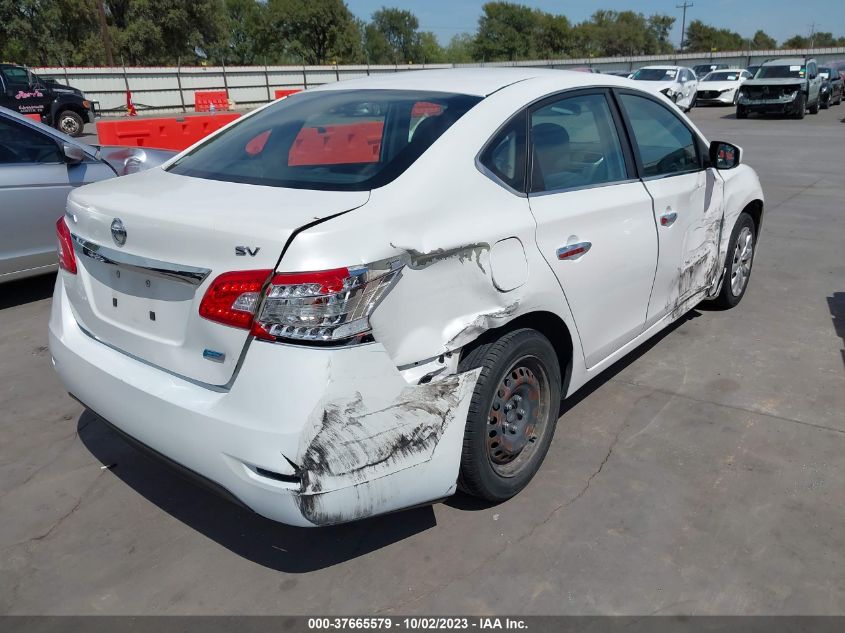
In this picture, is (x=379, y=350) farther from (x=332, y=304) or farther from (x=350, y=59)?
(x=350, y=59)

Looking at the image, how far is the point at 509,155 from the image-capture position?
9.57ft

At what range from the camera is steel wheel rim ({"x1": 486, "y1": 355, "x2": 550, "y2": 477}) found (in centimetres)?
288

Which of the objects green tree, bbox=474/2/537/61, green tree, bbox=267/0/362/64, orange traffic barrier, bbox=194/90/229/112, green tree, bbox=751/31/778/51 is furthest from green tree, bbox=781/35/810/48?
orange traffic barrier, bbox=194/90/229/112

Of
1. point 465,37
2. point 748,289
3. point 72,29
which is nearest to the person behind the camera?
point 748,289

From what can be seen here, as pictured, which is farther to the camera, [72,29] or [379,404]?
[72,29]

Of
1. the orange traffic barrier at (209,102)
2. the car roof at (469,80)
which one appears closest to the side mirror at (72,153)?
the car roof at (469,80)

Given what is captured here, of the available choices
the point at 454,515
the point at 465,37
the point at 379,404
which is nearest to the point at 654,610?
the point at 454,515

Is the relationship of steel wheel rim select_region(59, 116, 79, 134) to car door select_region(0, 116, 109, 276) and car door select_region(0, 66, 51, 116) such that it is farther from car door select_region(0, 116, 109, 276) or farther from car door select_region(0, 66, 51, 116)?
car door select_region(0, 116, 109, 276)

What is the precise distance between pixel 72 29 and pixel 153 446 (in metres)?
60.5

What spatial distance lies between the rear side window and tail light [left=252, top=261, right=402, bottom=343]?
35.2 inches

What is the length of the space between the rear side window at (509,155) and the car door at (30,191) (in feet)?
14.2

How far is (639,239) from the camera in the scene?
348 cm

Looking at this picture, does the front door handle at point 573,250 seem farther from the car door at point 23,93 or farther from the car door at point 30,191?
the car door at point 23,93

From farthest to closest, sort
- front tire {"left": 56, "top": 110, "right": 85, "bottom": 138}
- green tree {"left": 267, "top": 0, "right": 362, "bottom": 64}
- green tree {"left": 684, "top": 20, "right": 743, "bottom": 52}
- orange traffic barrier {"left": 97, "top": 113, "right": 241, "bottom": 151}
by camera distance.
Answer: green tree {"left": 684, "top": 20, "right": 743, "bottom": 52}
green tree {"left": 267, "top": 0, "right": 362, "bottom": 64}
front tire {"left": 56, "top": 110, "right": 85, "bottom": 138}
orange traffic barrier {"left": 97, "top": 113, "right": 241, "bottom": 151}
